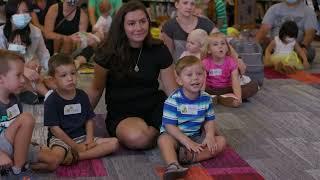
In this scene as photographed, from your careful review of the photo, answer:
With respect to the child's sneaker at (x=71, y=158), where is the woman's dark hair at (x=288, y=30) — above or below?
above

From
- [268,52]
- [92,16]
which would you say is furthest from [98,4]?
[268,52]

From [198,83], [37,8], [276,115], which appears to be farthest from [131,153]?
[37,8]

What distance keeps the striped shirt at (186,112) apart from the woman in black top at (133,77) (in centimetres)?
20

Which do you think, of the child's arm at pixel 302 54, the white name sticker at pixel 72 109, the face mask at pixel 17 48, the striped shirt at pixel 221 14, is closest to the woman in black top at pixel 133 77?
the white name sticker at pixel 72 109

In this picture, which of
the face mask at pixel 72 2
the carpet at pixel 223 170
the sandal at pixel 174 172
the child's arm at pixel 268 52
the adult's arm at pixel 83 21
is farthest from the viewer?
the child's arm at pixel 268 52

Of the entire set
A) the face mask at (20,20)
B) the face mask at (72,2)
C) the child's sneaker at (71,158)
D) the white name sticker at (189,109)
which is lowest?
the child's sneaker at (71,158)

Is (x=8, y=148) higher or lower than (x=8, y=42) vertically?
lower

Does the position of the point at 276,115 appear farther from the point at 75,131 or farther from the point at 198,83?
the point at 75,131

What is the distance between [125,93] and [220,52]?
1229 mm

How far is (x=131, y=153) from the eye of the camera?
3092 mm

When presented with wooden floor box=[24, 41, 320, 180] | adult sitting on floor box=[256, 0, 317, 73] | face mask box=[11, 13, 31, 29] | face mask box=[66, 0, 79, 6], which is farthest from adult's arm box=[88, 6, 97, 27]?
face mask box=[11, 13, 31, 29]

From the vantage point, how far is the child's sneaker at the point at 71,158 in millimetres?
2798

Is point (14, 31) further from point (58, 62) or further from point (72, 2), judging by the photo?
point (58, 62)

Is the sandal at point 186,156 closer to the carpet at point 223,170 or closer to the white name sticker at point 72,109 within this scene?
the carpet at point 223,170
